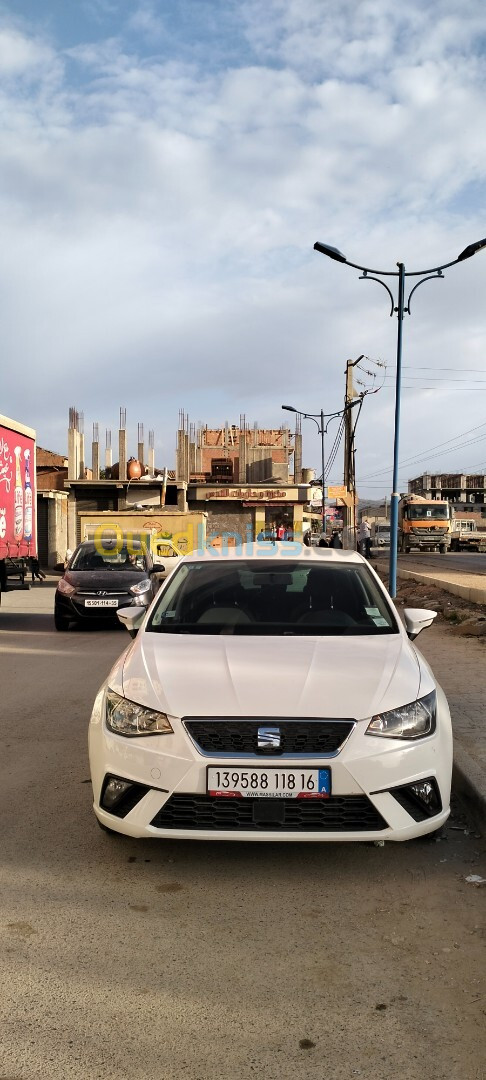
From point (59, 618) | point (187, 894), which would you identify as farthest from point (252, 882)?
point (59, 618)

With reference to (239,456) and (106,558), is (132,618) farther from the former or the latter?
(239,456)

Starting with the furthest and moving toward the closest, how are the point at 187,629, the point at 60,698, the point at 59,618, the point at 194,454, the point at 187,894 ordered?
the point at 194,454, the point at 59,618, the point at 60,698, the point at 187,629, the point at 187,894

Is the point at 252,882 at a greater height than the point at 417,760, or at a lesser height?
lesser

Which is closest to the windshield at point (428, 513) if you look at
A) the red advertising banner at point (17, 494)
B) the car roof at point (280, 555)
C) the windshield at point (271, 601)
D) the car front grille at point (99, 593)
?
the red advertising banner at point (17, 494)

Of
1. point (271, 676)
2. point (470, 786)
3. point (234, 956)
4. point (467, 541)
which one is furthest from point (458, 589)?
point (467, 541)

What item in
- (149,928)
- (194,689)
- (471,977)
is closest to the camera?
(471,977)

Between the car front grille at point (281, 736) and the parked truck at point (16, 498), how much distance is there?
34.5 ft

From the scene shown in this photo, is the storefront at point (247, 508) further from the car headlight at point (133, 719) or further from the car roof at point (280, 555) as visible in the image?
the car headlight at point (133, 719)

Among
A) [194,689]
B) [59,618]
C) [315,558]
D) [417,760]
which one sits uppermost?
[315,558]

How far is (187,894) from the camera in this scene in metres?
3.52

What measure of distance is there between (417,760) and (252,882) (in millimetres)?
847

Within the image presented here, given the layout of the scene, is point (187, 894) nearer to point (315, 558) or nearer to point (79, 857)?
point (79, 857)

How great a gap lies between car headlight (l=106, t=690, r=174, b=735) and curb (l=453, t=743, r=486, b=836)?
174cm

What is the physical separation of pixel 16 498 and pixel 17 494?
0.34 feet
